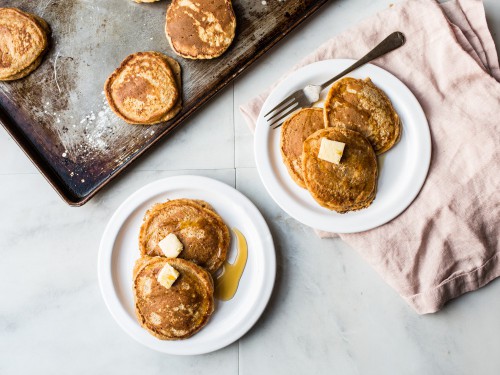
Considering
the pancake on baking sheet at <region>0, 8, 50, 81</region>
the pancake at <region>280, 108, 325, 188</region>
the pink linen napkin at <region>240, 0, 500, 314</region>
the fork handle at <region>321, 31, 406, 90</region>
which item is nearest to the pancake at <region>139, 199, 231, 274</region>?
the pancake at <region>280, 108, 325, 188</region>

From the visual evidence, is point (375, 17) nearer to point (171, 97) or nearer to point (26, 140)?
point (171, 97)

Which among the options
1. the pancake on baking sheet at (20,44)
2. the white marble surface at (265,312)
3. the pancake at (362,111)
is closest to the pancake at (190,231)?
the white marble surface at (265,312)

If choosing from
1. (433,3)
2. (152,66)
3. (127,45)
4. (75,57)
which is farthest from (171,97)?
(433,3)

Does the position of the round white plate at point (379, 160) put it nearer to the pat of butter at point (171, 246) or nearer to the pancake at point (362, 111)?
the pancake at point (362, 111)

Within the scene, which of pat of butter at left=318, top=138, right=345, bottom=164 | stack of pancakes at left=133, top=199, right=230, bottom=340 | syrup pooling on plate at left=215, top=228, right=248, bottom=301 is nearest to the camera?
pat of butter at left=318, top=138, right=345, bottom=164

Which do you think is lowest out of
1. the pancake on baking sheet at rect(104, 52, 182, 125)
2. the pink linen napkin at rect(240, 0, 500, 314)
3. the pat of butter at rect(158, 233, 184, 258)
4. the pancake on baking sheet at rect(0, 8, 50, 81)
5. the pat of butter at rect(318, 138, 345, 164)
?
the pink linen napkin at rect(240, 0, 500, 314)

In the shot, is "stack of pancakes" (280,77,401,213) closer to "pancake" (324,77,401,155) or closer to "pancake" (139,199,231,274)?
"pancake" (324,77,401,155)
